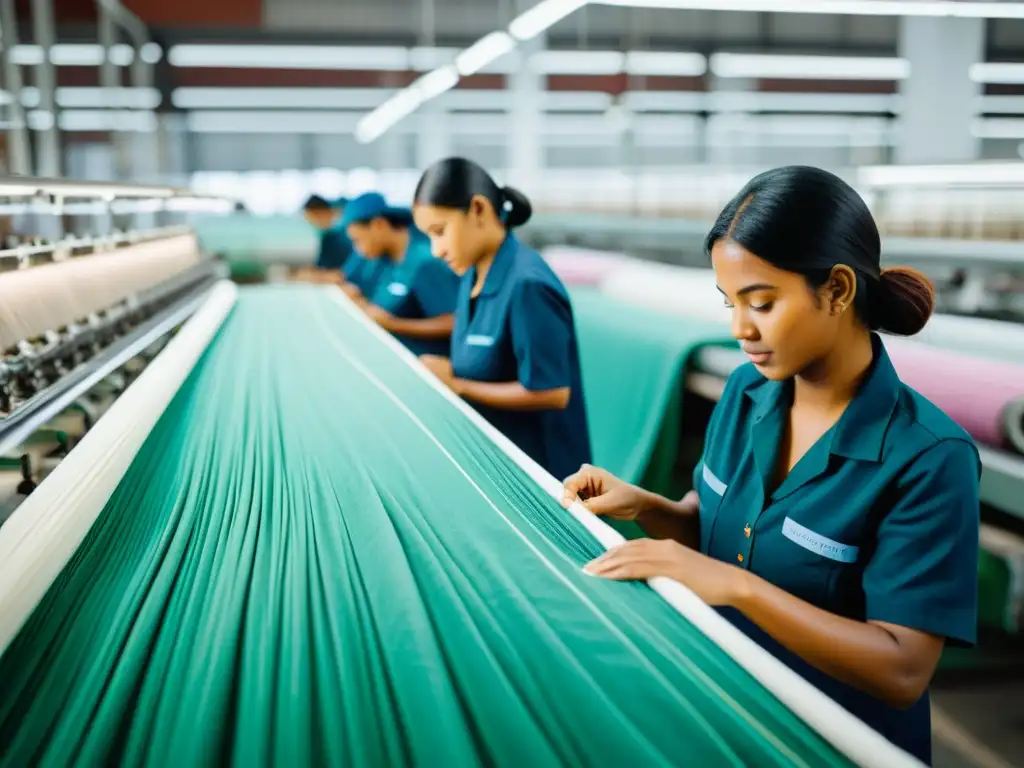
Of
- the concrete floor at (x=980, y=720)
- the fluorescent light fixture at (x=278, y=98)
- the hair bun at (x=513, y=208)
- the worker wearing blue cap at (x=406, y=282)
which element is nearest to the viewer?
the concrete floor at (x=980, y=720)

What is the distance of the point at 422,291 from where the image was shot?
11.4ft

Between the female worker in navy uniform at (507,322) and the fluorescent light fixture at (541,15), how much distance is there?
185 cm

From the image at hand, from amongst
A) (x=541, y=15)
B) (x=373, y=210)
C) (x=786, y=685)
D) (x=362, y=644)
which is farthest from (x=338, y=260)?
(x=786, y=685)

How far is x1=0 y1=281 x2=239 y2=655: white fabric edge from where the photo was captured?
96cm

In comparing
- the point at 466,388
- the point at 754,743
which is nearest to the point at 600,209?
the point at 466,388

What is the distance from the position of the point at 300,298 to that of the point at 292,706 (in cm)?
369

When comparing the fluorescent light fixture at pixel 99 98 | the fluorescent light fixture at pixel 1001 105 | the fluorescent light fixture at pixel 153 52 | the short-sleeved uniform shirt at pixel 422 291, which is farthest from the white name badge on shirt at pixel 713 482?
the fluorescent light fixture at pixel 1001 105

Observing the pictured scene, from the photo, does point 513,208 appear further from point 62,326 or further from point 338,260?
point 338,260

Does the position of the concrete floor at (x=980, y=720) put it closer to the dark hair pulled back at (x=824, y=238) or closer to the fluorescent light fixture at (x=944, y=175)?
the fluorescent light fixture at (x=944, y=175)

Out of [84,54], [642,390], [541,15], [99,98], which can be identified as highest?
[84,54]

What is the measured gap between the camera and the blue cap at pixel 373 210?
152 inches

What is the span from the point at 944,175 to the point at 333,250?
4.27 metres

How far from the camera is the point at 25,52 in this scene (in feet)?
32.0

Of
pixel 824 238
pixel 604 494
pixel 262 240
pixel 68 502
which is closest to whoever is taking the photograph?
pixel 824 238
